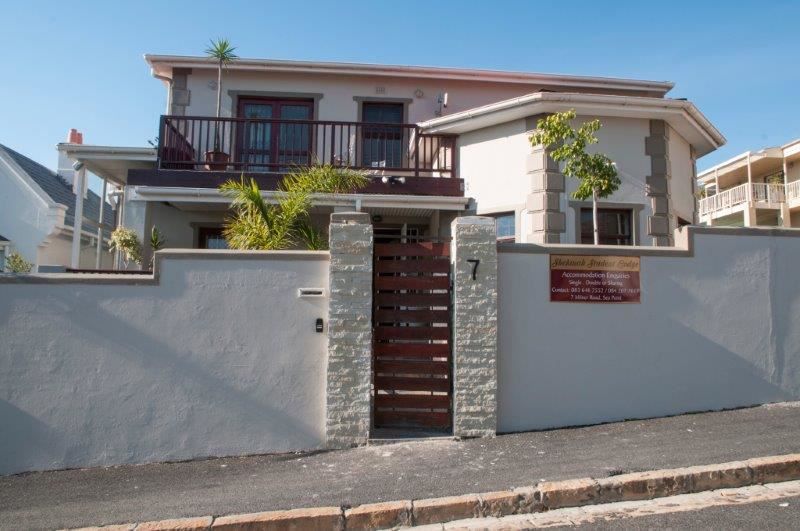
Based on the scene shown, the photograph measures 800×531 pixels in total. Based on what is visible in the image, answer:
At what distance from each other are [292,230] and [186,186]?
3562 millimetres

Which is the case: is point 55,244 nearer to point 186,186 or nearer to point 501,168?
point 186,186

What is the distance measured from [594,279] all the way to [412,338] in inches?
87.2

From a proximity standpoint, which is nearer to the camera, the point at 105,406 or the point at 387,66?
the point at 105,406

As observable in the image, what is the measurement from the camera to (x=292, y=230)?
7.70 m

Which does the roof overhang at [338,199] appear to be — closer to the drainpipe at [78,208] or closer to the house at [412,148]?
the house at [412,148]

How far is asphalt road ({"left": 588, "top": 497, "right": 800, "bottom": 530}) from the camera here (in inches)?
165

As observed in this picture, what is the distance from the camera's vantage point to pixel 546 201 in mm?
9562

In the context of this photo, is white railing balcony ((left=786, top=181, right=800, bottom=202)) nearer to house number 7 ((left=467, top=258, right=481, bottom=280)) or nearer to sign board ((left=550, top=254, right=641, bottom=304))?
sign board ((left=550, top=254, right=641, bottom=304))

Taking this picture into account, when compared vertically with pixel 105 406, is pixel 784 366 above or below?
above

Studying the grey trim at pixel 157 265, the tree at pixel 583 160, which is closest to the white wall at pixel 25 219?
the grey trim at pixel 157 265

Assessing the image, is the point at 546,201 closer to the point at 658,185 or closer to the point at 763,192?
the point at 658,185

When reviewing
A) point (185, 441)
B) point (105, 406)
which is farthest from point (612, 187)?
point (105, 406)

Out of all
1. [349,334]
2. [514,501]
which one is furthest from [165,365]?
[514,501]

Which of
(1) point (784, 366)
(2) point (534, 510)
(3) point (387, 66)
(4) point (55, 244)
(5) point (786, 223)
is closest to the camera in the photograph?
(2) point (534, 510)
